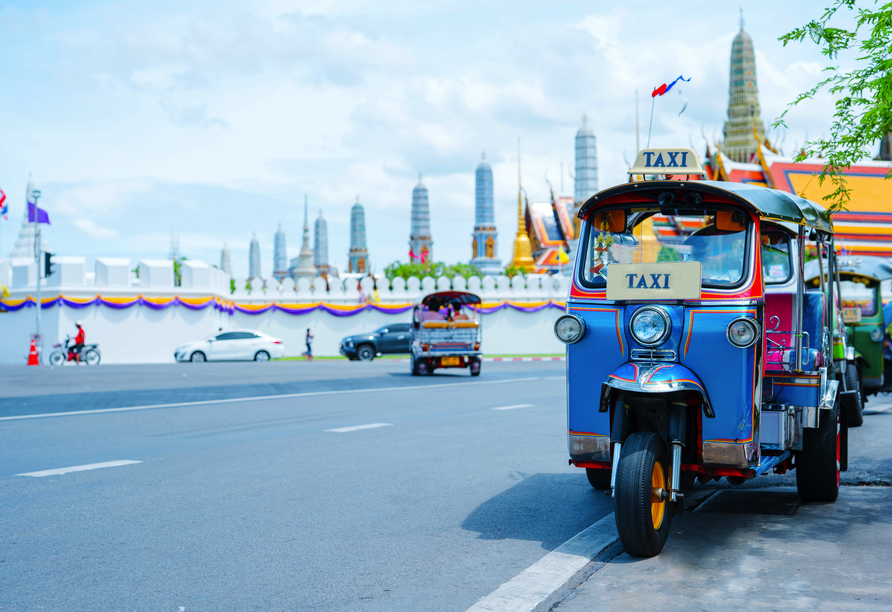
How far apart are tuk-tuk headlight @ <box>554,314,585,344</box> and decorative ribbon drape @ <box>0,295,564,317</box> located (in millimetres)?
29571

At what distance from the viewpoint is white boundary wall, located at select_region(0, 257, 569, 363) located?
35062mm

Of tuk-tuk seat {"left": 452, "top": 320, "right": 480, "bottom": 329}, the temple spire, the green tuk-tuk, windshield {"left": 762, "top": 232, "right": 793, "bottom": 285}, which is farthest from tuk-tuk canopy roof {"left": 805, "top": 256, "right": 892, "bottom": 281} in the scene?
the temple spire

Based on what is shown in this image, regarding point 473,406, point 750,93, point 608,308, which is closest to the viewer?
point 608,308

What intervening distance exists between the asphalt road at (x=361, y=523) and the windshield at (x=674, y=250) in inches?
68.8

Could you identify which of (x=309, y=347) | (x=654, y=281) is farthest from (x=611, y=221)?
(x=309, y=347)

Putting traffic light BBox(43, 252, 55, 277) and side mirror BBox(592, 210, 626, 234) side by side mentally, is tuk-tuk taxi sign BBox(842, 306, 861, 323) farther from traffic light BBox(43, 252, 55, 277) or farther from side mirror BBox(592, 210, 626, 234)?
traffic light BBox(43, 252, 55, 277)

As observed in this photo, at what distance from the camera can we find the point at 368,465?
8.77m

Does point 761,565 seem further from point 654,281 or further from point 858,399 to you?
point 858,399

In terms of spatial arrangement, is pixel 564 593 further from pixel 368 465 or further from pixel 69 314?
pixel 69 314

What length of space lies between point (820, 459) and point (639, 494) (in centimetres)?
251

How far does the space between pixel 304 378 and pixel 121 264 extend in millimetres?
17007

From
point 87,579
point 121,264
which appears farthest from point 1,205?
point 87,579

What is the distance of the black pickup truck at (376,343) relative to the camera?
3666 centimetres

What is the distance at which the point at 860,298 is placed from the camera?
49.8 ft
